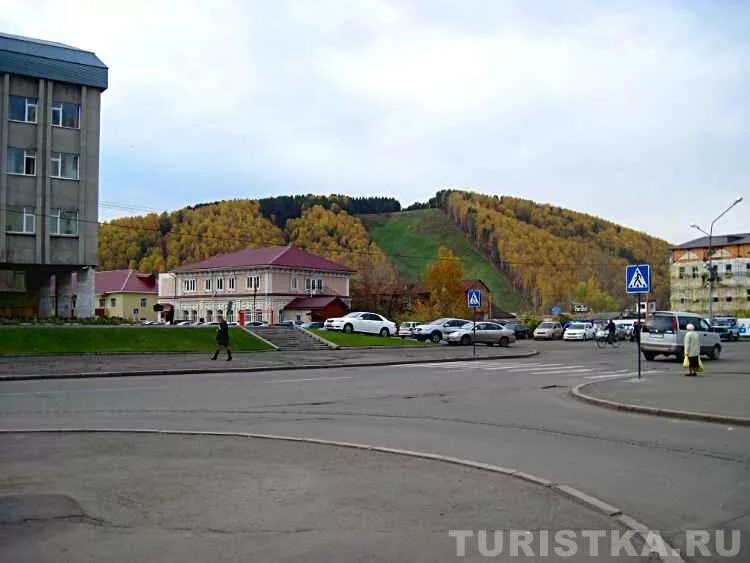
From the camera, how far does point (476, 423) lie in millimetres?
13258

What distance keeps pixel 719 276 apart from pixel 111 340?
10182cm

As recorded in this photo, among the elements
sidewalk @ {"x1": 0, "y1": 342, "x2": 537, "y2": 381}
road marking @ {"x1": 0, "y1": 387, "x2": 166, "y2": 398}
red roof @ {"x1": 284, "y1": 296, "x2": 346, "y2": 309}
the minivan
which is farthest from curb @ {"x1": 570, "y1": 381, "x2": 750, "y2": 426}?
red roof @ {"x1": 284, "y1": 296, "x2": 346, "y2": 309}

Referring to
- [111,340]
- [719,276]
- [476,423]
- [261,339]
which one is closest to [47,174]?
[111,340]

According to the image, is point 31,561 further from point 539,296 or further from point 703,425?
point 539,296

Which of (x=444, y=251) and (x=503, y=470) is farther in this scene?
(x=444, y=251)

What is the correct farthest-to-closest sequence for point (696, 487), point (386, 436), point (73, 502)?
1. point (386, 436)
2. point (696, 487)
3. point (73, 502)

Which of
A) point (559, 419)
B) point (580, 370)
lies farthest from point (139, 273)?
point (559, 419)

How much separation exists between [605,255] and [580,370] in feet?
418

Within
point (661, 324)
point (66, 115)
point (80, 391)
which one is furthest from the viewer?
point (66, 115)

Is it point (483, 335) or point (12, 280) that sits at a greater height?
point (12, 280)

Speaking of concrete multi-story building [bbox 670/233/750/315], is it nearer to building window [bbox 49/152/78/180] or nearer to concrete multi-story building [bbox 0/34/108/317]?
concrete multi-story building [bbox 0/34/108/317]

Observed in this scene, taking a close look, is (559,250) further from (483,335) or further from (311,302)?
(483,335)

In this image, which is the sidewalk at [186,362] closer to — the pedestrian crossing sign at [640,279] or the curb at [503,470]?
the pedestrian crossing sign at [640,279]

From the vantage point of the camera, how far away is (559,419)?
13.8 meters
